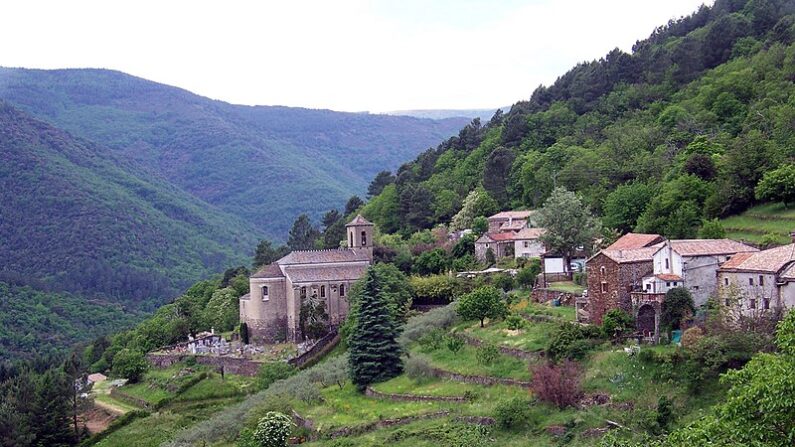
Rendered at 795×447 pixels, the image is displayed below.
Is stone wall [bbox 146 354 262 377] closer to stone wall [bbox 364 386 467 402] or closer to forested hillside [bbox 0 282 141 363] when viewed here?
stone wall [bbox 364 386 467 402]

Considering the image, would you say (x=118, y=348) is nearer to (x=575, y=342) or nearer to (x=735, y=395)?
(x=575, y=342)

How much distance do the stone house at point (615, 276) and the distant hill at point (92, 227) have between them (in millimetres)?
102985

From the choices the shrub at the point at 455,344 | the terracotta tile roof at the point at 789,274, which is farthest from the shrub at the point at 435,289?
the terracotta tile roof at the point at 789,274

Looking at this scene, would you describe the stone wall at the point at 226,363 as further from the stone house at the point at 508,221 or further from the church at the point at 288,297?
the stone house at the point at 508,221

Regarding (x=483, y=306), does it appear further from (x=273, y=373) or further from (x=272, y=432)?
(x=273, y=373)

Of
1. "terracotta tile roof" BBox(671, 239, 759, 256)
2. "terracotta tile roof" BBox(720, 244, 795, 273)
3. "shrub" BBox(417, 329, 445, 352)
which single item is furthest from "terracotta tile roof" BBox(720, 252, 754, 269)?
"shrub" BBox(417, 329, 445, 352)

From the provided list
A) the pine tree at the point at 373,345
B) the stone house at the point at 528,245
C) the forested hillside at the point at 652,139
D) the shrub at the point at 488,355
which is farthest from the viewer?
the stone house at the point at 528,245

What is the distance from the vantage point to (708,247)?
3859cm

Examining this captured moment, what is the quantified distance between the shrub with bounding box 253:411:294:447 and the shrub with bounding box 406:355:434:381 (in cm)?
615

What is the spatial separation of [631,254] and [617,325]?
3.56m

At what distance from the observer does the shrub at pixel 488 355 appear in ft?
130

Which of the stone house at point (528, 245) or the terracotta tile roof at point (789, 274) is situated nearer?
the terracotta tile roof at point (789, 274)

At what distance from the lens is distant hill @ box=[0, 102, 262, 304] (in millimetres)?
135625

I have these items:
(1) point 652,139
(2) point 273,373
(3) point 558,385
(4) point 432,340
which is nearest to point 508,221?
(1) point 652,139
